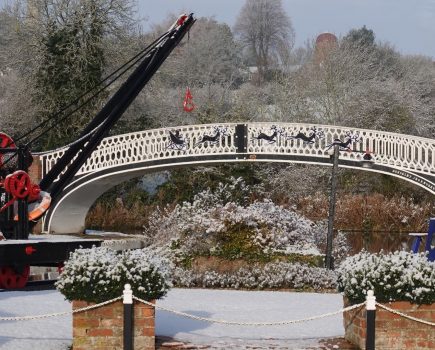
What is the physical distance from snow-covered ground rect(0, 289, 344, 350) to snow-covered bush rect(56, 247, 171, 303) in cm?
70

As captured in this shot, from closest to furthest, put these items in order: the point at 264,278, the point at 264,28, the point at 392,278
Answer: the point at 392,278
the point at 264,278
the point at 264,28

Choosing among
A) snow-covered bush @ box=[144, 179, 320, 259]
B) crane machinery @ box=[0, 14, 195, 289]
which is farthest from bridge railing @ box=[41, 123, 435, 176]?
snow-covered bush @ box=[144, 179, 320, 259]

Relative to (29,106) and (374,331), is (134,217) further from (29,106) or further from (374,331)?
(374,331)

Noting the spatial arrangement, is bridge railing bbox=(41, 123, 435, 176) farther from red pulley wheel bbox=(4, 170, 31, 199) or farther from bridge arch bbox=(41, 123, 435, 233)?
red pulley wheel bbox=(4, 170, 31, 199)

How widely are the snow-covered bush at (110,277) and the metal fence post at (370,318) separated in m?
2.06

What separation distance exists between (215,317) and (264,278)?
479cm

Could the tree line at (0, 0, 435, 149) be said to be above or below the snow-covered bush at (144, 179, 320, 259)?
above

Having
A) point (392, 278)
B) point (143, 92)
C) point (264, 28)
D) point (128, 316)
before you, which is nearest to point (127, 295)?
point (128, 316)

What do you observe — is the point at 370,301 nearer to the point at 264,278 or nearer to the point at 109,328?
the point at 109,328

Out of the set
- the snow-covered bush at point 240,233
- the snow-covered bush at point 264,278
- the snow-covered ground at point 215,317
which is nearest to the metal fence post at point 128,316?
the snow-covered ground at point 215,317

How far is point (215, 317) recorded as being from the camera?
11352 millimetres

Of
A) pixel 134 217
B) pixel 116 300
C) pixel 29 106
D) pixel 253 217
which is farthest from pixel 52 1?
pixel 116 300

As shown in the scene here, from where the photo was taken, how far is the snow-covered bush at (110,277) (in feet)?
28.8

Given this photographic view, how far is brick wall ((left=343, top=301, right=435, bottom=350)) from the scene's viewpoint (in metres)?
8.89
